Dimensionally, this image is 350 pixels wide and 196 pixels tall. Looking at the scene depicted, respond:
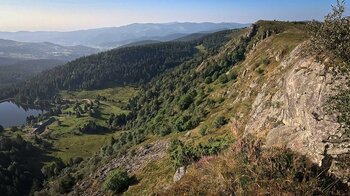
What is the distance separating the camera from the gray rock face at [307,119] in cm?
2155

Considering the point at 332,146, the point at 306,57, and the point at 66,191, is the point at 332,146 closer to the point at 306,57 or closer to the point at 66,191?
the point at 306,57

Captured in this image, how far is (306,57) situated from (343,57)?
24.5 feet

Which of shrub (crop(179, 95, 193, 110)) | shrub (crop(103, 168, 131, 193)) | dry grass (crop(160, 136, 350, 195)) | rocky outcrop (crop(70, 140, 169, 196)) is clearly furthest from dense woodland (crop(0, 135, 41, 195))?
dry grass (crop(160, 136, 350, 195))

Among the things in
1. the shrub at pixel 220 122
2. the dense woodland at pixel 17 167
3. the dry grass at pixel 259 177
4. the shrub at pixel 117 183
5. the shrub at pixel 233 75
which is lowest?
the dense woodland at pixel 17 167

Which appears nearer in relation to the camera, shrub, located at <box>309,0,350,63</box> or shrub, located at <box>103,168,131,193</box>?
shrub, located at <box>309,0,350,63</box>

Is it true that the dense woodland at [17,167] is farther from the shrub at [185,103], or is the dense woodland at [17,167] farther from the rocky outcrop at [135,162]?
the rocky outcrop at [135,162]

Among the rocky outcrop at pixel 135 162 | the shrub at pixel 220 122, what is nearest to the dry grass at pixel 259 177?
the shrub at pixel 220 122

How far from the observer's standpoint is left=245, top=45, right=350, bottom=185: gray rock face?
70.7ft

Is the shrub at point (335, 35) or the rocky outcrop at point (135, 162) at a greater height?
the shrub at point (335, 35)

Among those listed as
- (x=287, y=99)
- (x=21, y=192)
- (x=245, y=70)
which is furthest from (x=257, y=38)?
(x=21, y=192)

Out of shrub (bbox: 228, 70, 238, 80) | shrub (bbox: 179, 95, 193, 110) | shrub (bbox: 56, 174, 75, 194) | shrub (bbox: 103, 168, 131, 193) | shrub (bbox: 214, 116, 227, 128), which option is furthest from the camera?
shrub (bbox: 179, 95, 193, 110)

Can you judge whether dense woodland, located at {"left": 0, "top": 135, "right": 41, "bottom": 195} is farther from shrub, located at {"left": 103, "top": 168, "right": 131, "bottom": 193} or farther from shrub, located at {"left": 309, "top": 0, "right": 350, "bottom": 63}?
shrub, located at {"left": 309, "top": 0, "right": 350, "bottom": 63}

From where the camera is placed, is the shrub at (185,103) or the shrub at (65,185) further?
the shrub at (185,103)

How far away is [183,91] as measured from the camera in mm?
132250
